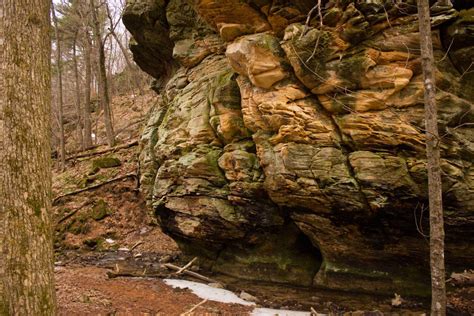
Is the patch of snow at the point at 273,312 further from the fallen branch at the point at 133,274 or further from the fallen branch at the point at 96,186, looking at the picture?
A: the fallen branch at the point at 96,186

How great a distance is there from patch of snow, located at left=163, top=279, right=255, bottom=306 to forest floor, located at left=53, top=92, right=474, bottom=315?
32 cm

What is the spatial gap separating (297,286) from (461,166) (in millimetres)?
5415

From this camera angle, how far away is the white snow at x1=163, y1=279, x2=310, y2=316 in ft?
28.2

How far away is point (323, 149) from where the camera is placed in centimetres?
898

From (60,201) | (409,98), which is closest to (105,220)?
(60,201)

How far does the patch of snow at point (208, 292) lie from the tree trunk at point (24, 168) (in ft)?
18.4

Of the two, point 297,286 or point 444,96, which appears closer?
point 444,96

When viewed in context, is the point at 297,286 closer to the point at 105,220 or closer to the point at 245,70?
the point at 245,70

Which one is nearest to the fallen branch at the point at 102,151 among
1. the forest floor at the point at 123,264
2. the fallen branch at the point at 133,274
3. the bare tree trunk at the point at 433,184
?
the forest floor at the point at 123,264

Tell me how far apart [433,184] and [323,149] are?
2819mm

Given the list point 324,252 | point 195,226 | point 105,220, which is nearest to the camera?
point 324,252

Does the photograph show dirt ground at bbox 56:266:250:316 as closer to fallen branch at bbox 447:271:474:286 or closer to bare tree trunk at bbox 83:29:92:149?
fallen branch at bbox 447:271:474:286

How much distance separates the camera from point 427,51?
269 inches

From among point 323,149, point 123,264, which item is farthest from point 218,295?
point 323,149
